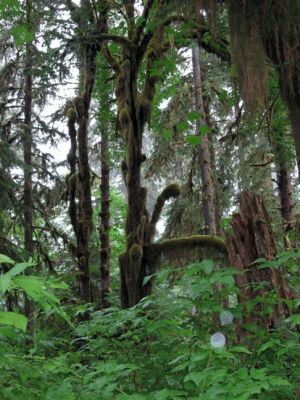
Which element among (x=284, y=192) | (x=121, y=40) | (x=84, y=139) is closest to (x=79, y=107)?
(x=84, y=139)

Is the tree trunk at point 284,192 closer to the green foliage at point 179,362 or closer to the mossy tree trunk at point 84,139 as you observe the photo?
the mossy tree trunk at point 84,139

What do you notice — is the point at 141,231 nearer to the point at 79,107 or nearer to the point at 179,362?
the point at 79,107

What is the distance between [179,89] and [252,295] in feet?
32.2

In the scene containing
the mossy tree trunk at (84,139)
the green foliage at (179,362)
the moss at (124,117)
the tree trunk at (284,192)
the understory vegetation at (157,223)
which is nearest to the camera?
the green foliage at (179,362)

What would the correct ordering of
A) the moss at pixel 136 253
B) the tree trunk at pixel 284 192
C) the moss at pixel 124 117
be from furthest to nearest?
1. the tree trunk at pixel 284 192
2. the moss at pixel 124 117
3. the moss at pixel 136 253

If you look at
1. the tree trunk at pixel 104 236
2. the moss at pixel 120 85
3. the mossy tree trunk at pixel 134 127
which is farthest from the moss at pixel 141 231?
the tree trunk at pixel 104 236

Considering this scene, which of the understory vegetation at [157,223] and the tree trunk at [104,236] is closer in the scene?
the understory vegetation at [157,223]

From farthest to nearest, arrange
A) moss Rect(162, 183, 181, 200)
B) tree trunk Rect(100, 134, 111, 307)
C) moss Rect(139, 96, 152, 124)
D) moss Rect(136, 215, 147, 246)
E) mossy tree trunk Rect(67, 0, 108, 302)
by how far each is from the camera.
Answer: tree trunk Rect(100, 134, 111, 307)
moss Rect(162, 183, 181, 200)
moss Rect(139, 96, 152, 124)
moss Rect(136, 215, 147, 246)
mossy tree trunk Rect(67, 0, 108, 302)

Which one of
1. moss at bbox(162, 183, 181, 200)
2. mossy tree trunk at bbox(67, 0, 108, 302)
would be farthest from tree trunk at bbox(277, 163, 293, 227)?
mossy tree trunk at bbox(67, 0, 108, 302)

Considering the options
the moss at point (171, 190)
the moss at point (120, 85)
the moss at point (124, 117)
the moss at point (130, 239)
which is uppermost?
the moss at point (120, 85)

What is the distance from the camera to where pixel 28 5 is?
644 cm

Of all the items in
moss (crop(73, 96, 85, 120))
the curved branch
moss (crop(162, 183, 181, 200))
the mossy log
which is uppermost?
the curved branch

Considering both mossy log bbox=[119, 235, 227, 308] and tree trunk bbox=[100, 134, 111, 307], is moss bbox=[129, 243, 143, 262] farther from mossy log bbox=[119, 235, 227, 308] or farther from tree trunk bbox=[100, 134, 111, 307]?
tree trunk bbox=[100, 134, 111, 307]

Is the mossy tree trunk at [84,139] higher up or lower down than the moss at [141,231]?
higher up
